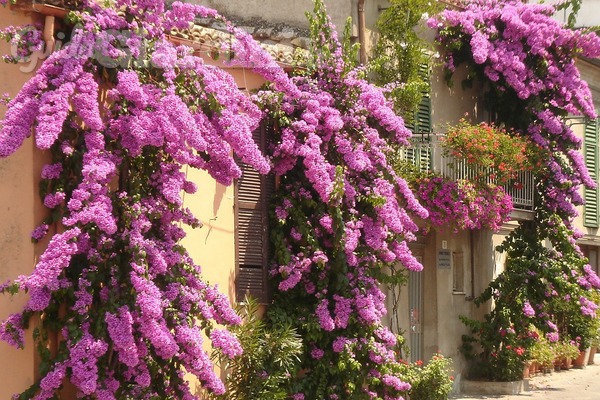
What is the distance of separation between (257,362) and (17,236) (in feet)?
10.5

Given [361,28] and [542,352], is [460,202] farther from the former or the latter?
[542,352]

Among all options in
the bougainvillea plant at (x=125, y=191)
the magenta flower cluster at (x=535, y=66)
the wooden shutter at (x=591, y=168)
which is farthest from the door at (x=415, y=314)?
the wooden shutter at (x=591, y=168)

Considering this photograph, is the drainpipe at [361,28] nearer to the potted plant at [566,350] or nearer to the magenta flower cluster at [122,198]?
the magenta flower cluster at [122,198]

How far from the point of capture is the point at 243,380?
10.6m

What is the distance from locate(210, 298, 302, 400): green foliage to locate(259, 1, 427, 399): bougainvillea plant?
2.36 feet

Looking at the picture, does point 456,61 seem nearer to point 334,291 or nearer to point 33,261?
point 334,291

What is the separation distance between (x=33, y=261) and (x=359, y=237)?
4.76m

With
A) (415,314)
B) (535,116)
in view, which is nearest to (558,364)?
(415,314)

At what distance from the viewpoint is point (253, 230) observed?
11883mm

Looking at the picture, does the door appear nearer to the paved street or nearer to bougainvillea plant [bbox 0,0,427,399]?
the paved street

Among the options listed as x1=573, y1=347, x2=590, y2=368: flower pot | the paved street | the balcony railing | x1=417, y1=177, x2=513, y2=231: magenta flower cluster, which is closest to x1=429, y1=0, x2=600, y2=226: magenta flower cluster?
the balcony railing

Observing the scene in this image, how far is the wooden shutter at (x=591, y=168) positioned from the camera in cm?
2238

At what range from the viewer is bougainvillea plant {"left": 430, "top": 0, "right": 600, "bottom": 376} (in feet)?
55.3

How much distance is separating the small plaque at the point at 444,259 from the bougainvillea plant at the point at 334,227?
13.7 feet
